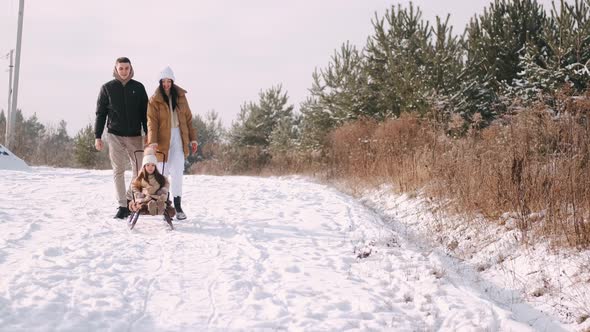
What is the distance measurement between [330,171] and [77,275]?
10649 mm

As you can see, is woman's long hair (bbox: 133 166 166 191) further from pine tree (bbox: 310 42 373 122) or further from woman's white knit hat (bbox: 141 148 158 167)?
pine tree (bbox: 310 42 373 122)

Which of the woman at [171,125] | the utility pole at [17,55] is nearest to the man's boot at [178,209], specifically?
the woman at [171,125]

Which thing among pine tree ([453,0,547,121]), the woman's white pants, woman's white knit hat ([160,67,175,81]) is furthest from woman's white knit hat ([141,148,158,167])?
pine tree ([453,0,547,121])

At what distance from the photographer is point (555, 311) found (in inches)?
116

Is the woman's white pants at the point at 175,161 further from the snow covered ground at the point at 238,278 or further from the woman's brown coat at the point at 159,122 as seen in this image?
the snow covered ground at the point at 238,278

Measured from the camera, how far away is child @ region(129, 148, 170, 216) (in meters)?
5.18

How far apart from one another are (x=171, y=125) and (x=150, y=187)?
3.06ft

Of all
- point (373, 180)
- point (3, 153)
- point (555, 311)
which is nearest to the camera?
point (555, 311)

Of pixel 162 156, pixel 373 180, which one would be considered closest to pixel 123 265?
pixel 162 156

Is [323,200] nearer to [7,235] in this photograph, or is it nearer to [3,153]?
[7,235]

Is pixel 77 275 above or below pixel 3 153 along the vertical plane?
below

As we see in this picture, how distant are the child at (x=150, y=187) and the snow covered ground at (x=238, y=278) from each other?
11.8 inches

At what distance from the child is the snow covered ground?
30cm

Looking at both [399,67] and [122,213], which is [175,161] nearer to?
[122,213]
